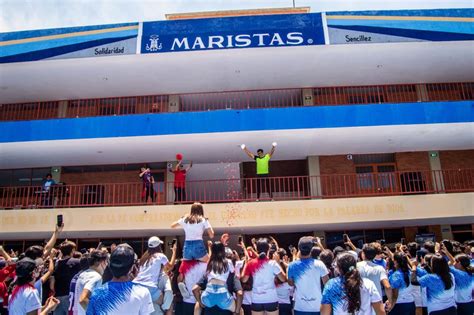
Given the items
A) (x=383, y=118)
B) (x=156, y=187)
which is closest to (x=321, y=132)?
(x=383, y=118)

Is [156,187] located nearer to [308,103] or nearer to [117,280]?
[308,103]

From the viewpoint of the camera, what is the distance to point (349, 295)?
11.6 feet

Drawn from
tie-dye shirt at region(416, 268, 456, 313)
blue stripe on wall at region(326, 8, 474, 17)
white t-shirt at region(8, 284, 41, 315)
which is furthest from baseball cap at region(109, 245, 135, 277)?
blue stripe on wall at region(326, 8, 474, 17)

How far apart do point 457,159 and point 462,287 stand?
11.9m

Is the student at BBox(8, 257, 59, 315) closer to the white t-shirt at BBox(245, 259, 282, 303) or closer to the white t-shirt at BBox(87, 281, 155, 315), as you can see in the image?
the white t-shirt at BBox(87, 281, 155, 315)

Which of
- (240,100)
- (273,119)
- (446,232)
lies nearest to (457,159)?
(446,232)

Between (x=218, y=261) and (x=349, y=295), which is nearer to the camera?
(x=349, y=295)

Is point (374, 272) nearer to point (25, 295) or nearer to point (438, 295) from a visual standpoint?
point (438, 295)

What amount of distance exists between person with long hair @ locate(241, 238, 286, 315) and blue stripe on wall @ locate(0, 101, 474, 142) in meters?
8.24

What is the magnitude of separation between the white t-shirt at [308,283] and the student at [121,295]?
222cm

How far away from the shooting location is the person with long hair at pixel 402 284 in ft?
19.3

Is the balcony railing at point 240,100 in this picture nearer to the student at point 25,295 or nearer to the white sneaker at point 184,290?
→ the white sneaker at point 184,290

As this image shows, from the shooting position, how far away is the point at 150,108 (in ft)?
55.0

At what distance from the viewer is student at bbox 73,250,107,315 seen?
3.87 meters
